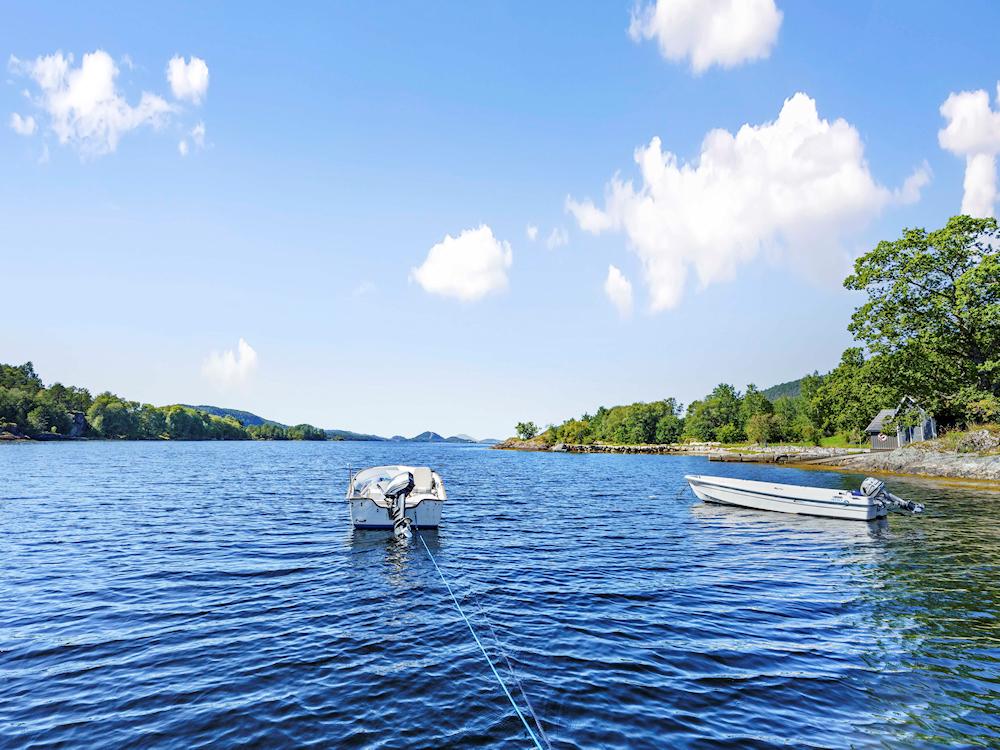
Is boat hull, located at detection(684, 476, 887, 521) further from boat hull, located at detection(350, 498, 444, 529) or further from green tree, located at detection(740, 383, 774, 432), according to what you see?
green tree, located at detection(740, 383, 774, 432)

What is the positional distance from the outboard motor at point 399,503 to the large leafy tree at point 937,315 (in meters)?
57.3

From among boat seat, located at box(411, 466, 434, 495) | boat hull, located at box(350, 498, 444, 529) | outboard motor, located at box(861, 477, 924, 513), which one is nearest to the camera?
boat hull, located at box(350, 498, 444, 529)

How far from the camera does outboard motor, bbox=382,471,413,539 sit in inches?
989

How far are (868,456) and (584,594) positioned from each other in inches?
2587

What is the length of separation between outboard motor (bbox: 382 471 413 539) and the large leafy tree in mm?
57305

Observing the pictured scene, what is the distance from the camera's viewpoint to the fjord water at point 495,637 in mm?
8836

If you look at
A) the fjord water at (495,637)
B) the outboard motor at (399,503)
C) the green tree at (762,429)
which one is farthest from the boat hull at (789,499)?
the green tree at (762,429)

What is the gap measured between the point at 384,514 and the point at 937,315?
60.9 m

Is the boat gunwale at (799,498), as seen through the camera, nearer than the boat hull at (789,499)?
Yes

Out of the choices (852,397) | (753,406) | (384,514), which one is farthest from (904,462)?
(753,406)

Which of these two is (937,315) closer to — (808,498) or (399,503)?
(808,498)

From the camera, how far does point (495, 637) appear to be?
12750 millimetres

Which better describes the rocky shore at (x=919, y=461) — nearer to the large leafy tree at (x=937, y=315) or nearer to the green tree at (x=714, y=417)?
the large leafy tree at (x=937, y=315)

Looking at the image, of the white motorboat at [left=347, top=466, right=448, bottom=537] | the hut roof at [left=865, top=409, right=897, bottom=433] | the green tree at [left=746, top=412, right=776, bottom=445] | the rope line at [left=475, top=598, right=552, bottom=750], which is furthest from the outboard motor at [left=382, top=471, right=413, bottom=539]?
the green tree at [left=746, top=412, right=776, bottom=445]
